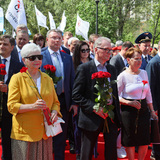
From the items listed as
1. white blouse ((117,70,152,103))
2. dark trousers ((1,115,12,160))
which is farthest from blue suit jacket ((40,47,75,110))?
Result: dark trousers ((1,115,12,160))

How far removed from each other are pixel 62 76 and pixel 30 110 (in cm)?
165

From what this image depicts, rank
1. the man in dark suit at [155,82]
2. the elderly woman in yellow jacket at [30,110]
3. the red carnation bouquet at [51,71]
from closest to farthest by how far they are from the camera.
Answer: the elderly woman in yellow jacket at [30,110]
the red carnation bouquet at [51,71]
the man in dark suit at [155,82]

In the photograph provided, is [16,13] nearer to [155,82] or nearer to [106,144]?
[155,82]

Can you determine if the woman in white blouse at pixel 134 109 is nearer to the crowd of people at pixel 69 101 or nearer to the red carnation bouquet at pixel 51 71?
the crowd of people at pixel 69 101

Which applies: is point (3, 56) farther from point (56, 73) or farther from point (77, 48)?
point (77, 48)

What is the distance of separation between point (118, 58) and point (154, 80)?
145 centimetres

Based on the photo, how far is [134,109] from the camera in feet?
15.2

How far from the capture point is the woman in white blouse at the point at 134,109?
463 centimetres

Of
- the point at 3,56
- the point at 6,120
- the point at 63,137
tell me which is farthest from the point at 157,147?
the point at 3,56

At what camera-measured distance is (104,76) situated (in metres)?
3.71

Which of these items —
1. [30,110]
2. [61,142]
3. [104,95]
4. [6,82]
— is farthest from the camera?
[61,142]

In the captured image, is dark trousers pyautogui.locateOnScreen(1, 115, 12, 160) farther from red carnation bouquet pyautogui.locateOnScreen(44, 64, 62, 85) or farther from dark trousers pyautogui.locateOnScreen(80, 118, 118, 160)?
dark trousers pyautogui.locateOnScreen(80, 118, 118, 160)

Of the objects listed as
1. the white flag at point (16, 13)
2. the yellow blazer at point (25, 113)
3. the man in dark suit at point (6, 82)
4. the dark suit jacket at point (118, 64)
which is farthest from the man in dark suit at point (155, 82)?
the white flag at point (16, 13)

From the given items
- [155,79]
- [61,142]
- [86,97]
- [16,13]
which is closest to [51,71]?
[86,97]
